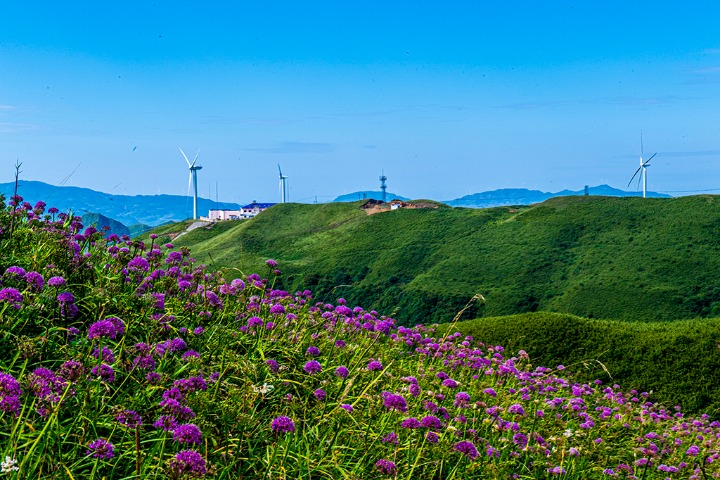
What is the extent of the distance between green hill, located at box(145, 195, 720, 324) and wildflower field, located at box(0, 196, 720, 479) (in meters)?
33.1

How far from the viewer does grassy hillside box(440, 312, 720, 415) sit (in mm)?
15336

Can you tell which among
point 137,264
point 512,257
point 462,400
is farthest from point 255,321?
point 512,257

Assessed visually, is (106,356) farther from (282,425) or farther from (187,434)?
(187,434)

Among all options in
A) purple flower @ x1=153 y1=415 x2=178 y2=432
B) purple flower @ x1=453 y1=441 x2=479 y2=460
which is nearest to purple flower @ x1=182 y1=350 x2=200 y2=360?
purple flower @ x1=153 y1=415 x2=178 y2=432

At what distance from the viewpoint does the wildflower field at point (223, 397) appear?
413 cm

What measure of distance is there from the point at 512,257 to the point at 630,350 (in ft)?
131

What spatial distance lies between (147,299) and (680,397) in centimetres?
1366

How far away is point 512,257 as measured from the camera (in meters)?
56.3

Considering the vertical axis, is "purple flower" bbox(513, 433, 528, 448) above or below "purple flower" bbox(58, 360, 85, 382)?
below

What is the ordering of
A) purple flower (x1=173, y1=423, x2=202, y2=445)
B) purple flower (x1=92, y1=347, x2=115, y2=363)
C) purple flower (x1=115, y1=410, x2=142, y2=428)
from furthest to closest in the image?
1. purple flower (x1=92, y1=347, x2=115, y2=363)
2. purple flower (x1=115, y1=410, x2=142, y2=428)
3. purple flower (x1=173, y1=423, x2=202, y2=445)

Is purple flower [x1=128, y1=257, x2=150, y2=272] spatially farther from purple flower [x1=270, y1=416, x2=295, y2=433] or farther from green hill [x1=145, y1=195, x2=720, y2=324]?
green hill [x1=145, y1=195, x2=720, y2=324]

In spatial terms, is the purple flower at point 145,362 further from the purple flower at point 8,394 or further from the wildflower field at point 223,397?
the purple flower at point 8,394

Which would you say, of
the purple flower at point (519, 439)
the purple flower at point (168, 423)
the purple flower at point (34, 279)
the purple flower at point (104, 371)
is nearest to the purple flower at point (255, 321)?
the purple flower at point (34, 279)

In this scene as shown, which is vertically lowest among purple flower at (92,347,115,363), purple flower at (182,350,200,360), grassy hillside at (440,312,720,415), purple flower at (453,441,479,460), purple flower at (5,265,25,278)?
grassy hillside at (440,312,720,415)
